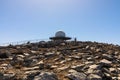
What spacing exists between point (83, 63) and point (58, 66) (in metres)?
2.41

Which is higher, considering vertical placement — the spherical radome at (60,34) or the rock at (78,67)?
the spherical radome at (60,34)

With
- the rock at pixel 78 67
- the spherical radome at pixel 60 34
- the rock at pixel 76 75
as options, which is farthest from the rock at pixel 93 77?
the spherical radome at pixel 60 34

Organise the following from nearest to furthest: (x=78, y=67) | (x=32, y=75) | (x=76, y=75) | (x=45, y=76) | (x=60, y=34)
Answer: (x=45, y=76)
(x=32, y=75)
(x=76, y=75)
(x=78, y=67)
(x=60, y=34)

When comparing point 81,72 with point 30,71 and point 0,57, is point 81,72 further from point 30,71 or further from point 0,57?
point 0,57

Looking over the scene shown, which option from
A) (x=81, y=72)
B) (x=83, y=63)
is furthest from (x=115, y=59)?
(x=81, y=72)

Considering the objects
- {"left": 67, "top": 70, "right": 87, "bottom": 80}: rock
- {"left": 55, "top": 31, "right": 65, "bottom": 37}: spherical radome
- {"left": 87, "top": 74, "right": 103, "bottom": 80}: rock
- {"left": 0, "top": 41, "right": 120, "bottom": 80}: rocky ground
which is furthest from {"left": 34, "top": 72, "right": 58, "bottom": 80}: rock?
{"left": 55, "top": 31, "right": 65, "bottom": 37}: spherical radome

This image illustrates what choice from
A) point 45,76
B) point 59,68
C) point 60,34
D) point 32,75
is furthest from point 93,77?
point 60,34

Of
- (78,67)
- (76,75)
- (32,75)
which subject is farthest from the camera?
(78,67)

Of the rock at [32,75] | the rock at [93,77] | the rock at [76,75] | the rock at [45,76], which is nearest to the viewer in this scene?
the rock at [45,76]

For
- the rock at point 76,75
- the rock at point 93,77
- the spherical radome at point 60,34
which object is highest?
the spherical radome at point 60,34

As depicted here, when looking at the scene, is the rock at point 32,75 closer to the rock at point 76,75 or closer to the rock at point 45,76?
the rock at point 45,76

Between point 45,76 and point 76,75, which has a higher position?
point 45,76

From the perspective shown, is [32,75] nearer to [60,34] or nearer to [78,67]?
[78,67]

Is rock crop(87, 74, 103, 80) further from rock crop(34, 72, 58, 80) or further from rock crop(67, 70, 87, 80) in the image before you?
rock crop(34, 72, 58, 80)
